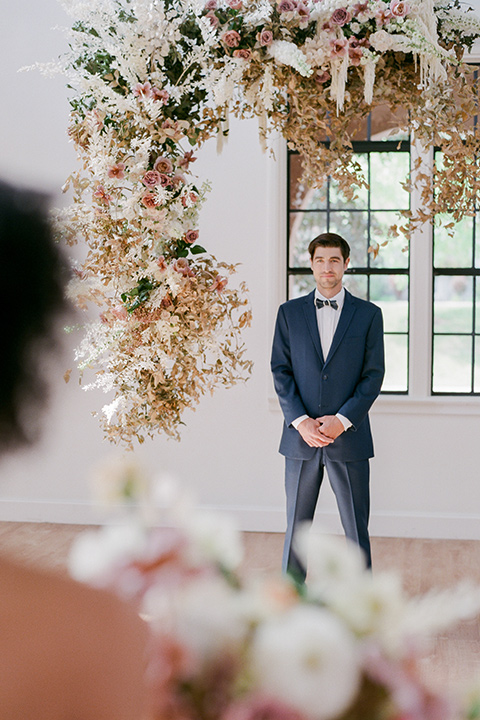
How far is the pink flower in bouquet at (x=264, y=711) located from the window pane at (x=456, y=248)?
→ 5.12 metres

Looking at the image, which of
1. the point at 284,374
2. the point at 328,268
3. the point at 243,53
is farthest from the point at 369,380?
the point at 243,53

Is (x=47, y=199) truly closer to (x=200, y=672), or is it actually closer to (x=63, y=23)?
(x=63, y=23)

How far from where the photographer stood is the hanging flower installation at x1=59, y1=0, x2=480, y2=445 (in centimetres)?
315

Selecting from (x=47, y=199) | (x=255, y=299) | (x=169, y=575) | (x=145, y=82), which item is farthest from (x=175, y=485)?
(x=47, y=199)

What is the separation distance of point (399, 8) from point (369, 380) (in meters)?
1.62

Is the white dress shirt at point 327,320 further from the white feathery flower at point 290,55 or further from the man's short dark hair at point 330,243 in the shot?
the white feathery flower at point 290,55

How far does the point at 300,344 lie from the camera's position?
383 centimetres

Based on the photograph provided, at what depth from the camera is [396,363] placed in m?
5.47

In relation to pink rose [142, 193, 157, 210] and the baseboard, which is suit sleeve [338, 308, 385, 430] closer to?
pink rose [142, 193, 157, 210]

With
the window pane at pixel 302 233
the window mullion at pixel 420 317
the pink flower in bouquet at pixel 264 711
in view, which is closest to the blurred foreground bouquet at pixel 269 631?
the pink flower in bouquet at pixel 264 711

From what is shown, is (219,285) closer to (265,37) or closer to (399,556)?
(265,37)

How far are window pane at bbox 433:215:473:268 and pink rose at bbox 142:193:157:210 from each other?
2.62 meters

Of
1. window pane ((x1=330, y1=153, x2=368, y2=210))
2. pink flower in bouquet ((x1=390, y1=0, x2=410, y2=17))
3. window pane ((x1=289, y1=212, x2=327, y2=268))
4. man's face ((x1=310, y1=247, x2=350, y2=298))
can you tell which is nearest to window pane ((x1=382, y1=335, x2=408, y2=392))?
window pane ((x1=289, y1=212, x2=327, y2=268))

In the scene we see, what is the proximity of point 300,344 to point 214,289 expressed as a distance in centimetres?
57
